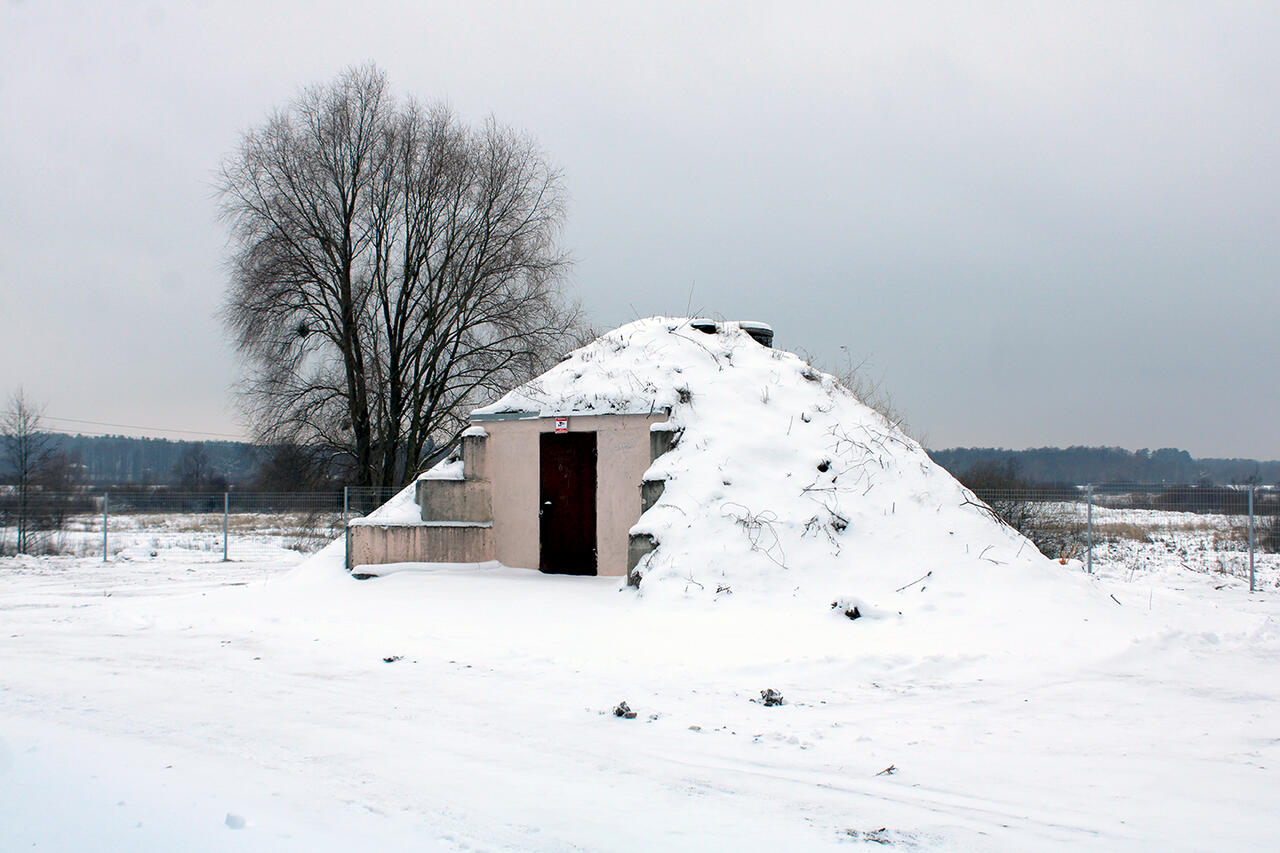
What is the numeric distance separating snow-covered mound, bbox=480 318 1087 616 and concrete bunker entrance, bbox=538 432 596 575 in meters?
0.58

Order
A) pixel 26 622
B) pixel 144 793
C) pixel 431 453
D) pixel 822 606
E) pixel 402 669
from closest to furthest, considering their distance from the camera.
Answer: pixel 144 793
pixel 402 669
pixel 822 606
pixel 26 622
pixel 431 453

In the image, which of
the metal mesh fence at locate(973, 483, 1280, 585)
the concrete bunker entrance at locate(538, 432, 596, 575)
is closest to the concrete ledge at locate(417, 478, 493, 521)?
the concrete bunker entrance at locate(538, 432, 596, 575)

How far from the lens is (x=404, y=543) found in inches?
501

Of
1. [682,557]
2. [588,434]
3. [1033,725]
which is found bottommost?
[1033,725]

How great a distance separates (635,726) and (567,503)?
7.20 metres

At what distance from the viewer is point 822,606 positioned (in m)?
9.28

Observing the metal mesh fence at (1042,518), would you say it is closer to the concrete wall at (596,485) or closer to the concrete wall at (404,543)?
the concrete wall at (596,485)

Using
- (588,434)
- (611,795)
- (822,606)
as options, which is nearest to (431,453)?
(588,434)

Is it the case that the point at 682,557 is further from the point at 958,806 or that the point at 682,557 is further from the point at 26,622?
the point at 26,622

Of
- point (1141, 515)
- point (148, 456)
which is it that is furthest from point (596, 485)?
point (148, 456)

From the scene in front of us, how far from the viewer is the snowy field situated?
13.1 feet

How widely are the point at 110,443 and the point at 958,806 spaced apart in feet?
385

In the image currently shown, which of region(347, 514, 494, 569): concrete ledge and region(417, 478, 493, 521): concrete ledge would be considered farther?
region(417, 478, 493, 521): concrete ledge

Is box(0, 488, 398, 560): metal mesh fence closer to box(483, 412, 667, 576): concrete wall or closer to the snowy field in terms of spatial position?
box(483, 412, 667, 576): concrete wall
